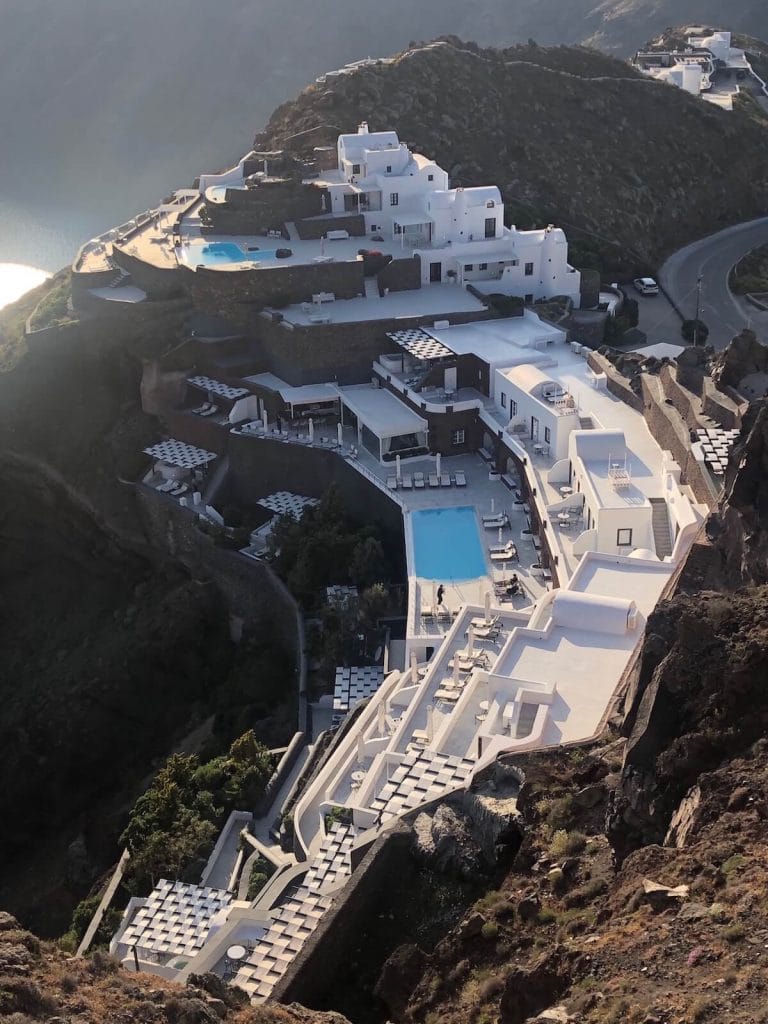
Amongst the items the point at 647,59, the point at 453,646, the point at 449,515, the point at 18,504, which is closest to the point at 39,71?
the point at 647,59

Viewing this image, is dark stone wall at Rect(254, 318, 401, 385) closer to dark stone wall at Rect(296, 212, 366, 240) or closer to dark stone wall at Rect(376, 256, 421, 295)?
dark stone wall at Rect(376, 256, 421, 295)

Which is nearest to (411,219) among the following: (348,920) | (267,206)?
(267,206)

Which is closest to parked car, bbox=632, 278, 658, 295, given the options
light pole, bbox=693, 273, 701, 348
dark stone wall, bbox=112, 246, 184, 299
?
light pole, bbox=693, 273, 701, 348

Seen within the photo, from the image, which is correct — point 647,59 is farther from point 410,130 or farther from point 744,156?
point 410,130

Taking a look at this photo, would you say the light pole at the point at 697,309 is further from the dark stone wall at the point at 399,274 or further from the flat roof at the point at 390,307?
the dark stone wall at the point at 399,274

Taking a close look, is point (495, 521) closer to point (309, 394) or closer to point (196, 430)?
point (309, 394)

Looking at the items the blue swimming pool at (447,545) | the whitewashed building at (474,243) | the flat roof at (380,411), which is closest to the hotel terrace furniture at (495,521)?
the blue swimming pool at (447,545)

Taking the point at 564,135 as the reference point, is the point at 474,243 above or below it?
below
